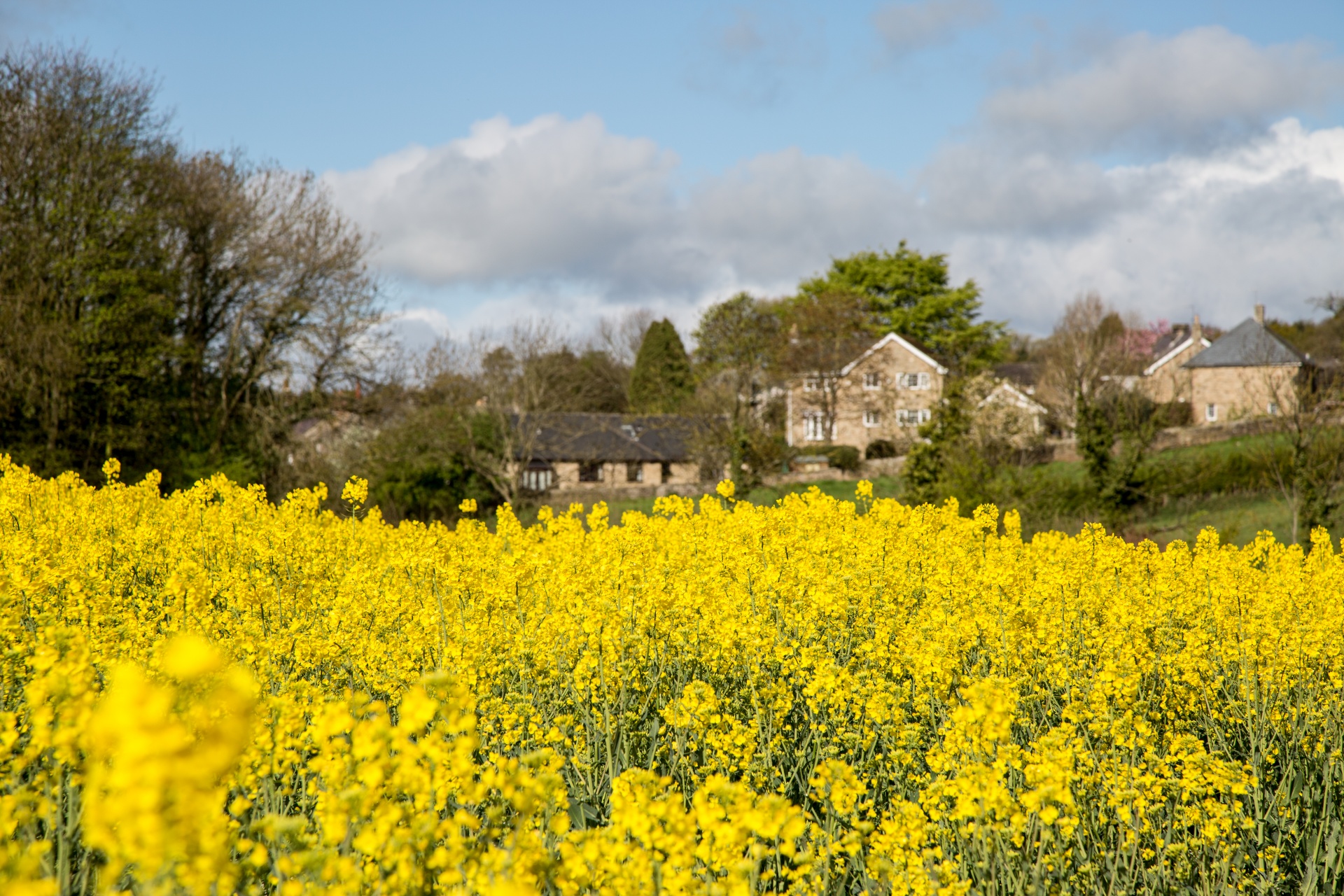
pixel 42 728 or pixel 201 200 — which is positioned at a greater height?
pixel 201 200

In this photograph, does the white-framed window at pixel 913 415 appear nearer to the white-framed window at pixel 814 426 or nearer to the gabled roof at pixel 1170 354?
the white-framed window at pixel 814 426

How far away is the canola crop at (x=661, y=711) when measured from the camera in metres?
2.35

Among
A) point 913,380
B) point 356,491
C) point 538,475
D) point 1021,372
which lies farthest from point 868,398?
point 356,491

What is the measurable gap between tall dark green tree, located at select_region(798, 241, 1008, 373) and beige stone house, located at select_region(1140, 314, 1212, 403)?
9567 millimetres

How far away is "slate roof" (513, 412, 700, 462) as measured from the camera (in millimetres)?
43406

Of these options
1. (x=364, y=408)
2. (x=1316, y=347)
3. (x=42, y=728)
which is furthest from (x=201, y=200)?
(x=1316, y=347)

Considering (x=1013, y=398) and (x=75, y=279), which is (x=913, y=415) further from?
(x=75, y=279)

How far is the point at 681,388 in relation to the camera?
59.6 metres

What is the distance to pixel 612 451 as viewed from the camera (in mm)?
46344

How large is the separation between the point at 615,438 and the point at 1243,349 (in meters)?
34.2

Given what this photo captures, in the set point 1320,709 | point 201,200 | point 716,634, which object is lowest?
point 1320,709

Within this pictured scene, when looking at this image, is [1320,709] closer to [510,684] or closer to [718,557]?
[718,557]

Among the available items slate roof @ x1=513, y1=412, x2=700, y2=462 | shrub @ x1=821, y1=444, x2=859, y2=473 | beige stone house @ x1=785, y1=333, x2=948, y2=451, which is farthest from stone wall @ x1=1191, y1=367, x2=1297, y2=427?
slate roof @ x1=513, y1=412, x2=700, y2=462

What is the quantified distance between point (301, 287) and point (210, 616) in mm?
25034
